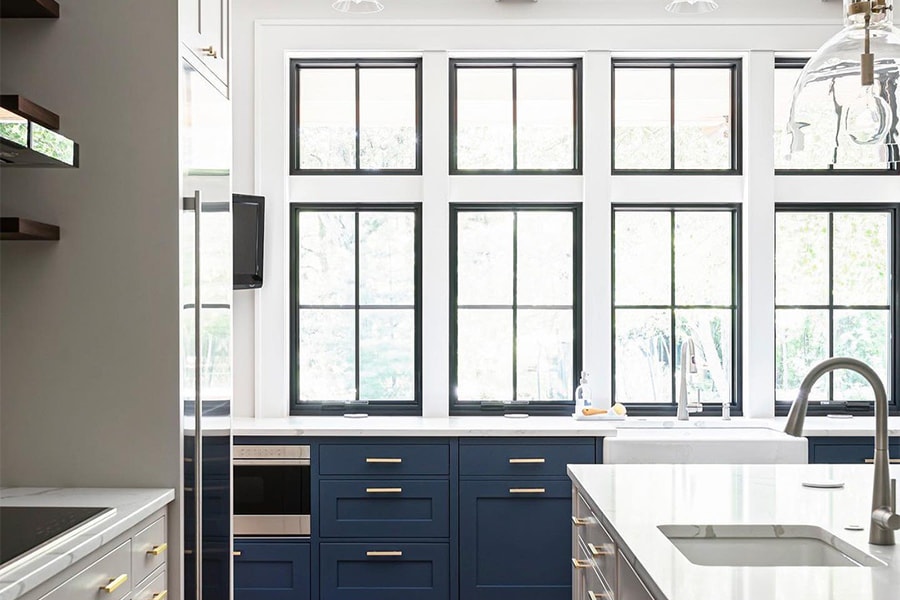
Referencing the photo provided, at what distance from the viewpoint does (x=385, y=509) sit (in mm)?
4047

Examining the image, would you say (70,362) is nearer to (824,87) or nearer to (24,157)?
(24,157)

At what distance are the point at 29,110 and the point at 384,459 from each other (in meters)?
2.31

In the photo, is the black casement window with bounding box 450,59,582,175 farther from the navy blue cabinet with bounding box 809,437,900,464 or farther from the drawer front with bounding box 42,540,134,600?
the drawer front with bounding box 42,540,134,600

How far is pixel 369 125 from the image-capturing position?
466cm

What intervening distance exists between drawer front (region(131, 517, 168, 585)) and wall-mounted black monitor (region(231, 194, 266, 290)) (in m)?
1.92

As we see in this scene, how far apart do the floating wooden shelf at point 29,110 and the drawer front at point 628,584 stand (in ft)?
6.13

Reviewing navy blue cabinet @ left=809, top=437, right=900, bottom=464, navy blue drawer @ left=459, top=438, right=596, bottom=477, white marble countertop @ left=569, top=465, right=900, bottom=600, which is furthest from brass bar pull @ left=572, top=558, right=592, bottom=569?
navy blue cabinet @ left=809, top=437, right=900, bottom=464

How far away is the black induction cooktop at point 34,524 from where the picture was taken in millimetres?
1911

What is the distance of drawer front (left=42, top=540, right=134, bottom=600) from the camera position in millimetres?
1934

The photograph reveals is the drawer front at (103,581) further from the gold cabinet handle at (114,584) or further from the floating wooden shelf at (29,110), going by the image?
the floating wooden shelf at (29,110)

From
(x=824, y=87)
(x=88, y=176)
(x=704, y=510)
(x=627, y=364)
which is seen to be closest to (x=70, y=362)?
(x=88, y=176)

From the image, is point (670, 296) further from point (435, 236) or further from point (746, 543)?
point (746, 543)

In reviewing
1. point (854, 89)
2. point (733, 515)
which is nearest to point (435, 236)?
point (733, 515)

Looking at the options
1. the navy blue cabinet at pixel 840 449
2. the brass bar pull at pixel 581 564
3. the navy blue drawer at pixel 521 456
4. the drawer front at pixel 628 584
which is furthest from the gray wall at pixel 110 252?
→ the navy blue cabinet at pixel 840 449
